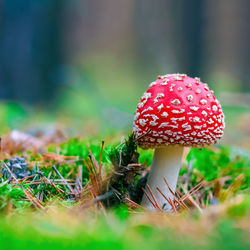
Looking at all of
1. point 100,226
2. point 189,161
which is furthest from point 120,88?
point 100,226

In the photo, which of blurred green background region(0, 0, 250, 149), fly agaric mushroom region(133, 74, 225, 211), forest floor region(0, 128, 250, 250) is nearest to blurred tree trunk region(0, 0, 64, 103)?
blurred green background region(0, 0, 250, 149)

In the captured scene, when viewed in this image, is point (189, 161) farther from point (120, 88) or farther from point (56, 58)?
point (120, 88)

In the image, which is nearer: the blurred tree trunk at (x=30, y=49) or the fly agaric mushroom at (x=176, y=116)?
the fly agaric mushroom at (x=176, y=116)

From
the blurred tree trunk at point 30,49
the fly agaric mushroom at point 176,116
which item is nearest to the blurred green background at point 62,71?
the blurred tree trunk at point 30,49

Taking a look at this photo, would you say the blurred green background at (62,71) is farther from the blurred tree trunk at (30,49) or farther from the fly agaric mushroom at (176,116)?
the fly agaric mushroom at (176,116)

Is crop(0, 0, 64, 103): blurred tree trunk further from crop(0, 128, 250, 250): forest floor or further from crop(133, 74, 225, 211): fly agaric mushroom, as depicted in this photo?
crop(133, 74, 225, 211): fly agaric mushroom

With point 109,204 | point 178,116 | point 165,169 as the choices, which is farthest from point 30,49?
point 109,204

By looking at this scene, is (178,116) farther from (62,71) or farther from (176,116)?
(62,71)
